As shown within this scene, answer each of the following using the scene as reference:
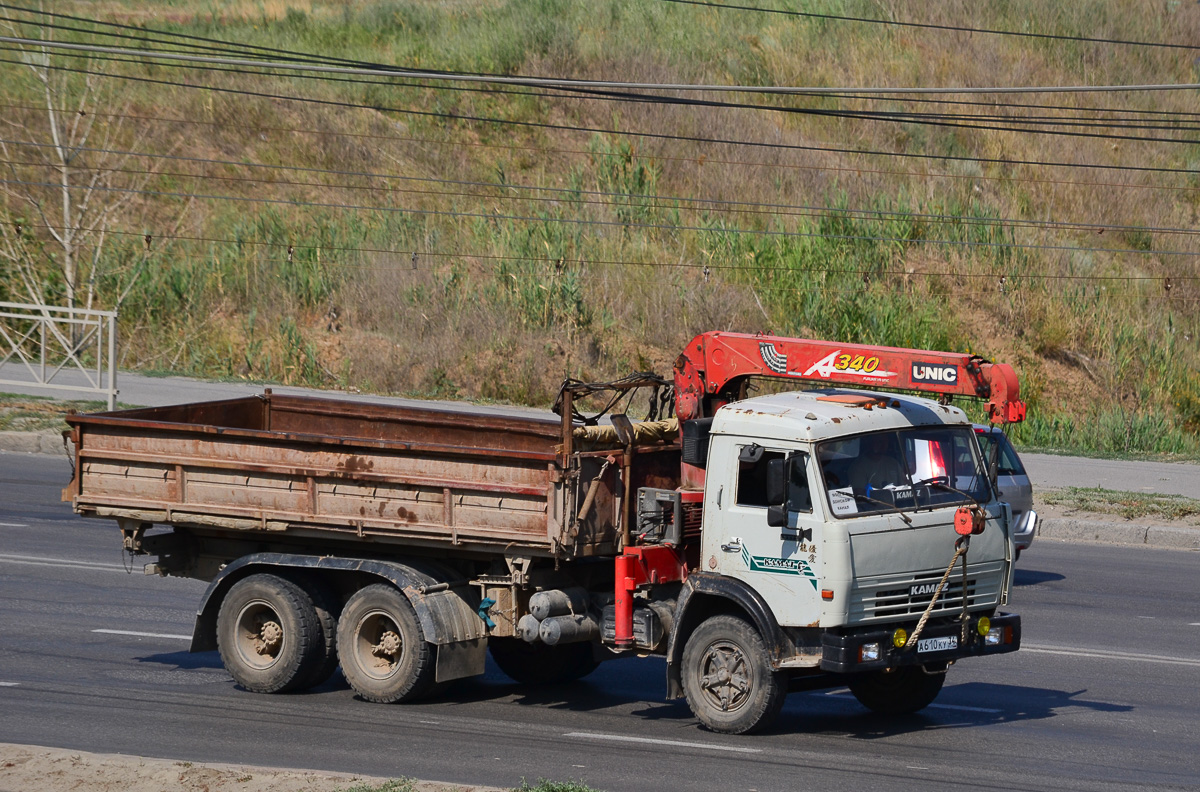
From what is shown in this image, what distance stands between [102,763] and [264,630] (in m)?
2.58

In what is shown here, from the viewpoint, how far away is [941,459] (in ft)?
29.1

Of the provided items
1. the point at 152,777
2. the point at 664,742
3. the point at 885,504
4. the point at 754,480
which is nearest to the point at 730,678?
the point at 664,742

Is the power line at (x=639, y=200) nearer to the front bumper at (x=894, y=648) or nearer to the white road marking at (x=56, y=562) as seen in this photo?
the white road marking at (x=56, y=562)

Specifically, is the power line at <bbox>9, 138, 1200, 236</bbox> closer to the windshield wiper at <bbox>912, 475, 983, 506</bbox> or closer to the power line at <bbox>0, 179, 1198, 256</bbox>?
the power line at <bbox>0, 179, 1198, 256</bbox>

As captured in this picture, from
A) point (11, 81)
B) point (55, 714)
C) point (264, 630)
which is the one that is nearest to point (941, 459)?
point (264, 630)

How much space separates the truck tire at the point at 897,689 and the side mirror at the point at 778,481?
5.65 ft

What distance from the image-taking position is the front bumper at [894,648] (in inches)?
Result: 317

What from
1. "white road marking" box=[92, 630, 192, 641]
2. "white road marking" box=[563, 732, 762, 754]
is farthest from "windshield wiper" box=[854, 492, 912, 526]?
"white road marking" box=[92, 630, 192, 641]

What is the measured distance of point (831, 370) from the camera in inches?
393

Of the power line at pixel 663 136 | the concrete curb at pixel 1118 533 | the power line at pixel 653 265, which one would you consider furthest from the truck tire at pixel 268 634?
the power line at pixel 663 136

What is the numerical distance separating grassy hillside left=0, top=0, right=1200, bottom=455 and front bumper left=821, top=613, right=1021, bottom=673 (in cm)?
1754

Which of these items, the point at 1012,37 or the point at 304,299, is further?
the point at 1012,37

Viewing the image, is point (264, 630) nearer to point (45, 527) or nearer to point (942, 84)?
point (45, 527)

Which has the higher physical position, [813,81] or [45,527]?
[813,81]
